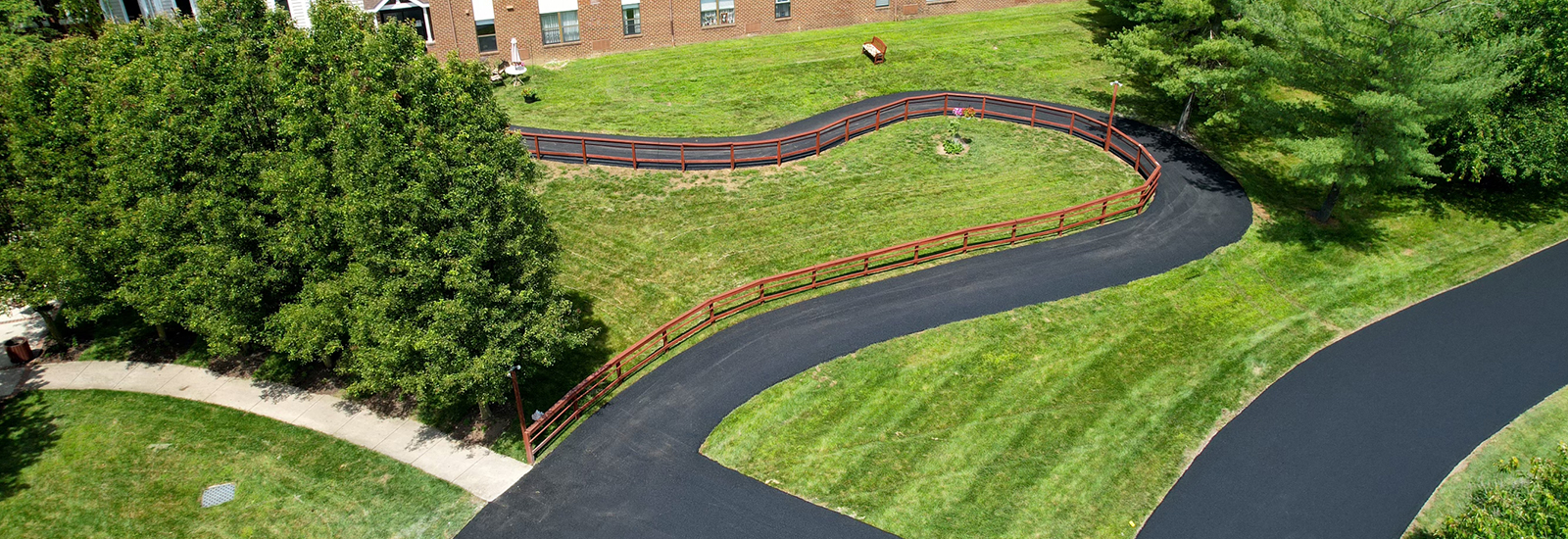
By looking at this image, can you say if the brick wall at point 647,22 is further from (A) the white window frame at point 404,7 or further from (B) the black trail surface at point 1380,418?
(B) the black trail surface at point 1380,418

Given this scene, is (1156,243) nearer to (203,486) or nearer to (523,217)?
(523,217)

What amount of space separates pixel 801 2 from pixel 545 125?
17249 mm

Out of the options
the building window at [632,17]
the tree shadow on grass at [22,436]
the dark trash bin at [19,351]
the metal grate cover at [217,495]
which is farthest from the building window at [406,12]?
the metal grate cover at [217,495]

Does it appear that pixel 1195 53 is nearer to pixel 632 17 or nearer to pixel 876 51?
pixel 876 51

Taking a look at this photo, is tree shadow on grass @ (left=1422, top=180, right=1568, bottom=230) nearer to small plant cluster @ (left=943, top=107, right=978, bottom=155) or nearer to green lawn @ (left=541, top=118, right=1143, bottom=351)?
green lawn @ (left=541, top=118, right=1143, bottom=351)

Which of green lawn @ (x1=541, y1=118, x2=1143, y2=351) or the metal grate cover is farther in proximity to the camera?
green lawn @ (x1=541, y1=118, x2=1143, y2=351)

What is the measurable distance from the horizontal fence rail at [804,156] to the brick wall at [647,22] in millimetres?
9189

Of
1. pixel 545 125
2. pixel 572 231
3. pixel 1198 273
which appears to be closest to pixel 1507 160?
pixel 1198 273

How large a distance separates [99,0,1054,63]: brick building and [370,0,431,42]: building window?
0.04 m

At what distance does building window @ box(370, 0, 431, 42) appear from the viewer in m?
42.2

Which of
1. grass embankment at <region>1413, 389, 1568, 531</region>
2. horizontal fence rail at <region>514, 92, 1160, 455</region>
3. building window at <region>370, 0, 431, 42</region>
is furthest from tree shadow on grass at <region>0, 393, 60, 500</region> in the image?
grass embankment at <region>1413, 389, 1568, 531</region>

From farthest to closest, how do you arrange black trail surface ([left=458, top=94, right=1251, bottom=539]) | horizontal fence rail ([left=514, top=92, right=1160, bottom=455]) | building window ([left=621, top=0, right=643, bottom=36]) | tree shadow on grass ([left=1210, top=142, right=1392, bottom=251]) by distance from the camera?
building window ([left=621, top=0, right=643, bottom=36]) < tree shadow on grass ([left=1210, top=142, right=1392, bottom=251]) < horizontal fence rail ([left=514, top=92, right=1160, bottom=455]) < black trail surface ([left=458, top=94, right=1251, bottom=539])

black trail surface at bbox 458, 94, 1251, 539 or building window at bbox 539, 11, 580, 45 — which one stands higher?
building window at bbox 539, 11, 580, 45

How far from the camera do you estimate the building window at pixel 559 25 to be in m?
45.6
